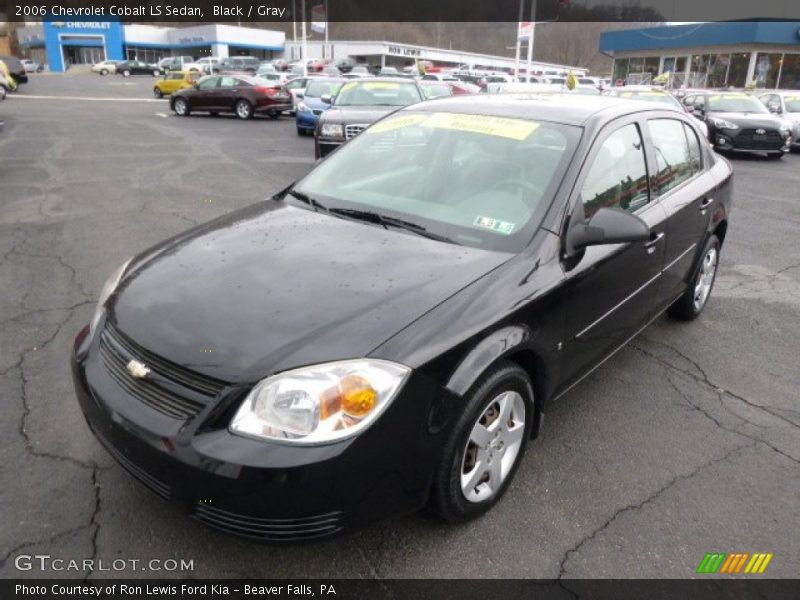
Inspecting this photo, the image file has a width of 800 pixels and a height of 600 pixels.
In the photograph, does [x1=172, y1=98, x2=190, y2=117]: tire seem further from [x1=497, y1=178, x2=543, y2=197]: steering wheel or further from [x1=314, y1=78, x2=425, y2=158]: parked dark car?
[x1=497, y1=178, x2=543, y2=197]: steering wheel

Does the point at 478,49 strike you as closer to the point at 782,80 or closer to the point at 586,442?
the point at 782,80

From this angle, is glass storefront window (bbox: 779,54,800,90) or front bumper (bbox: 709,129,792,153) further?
glass storefront window (bbox: 779,54,800,90)

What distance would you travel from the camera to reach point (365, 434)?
2.04 m

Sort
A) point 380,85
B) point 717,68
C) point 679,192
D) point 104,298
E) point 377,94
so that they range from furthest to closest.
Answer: point 717,68, point 380,85, point 377,94, point 679,192, point 104,298

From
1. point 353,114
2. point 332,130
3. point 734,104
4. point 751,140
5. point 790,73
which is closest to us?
point 332,130

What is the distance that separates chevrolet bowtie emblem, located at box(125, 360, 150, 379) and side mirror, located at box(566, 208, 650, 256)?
6.07ft

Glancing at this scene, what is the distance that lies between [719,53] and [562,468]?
39369 millimetres

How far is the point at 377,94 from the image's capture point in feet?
38.1

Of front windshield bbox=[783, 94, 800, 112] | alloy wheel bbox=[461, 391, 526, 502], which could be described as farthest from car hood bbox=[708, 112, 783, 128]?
alloy wheel bbox=[461, 391, 526, 502]

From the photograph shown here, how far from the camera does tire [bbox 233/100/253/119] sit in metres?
20.6

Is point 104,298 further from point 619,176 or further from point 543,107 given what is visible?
point 619,176

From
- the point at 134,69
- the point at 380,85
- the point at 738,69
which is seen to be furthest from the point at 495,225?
the point at 134,69

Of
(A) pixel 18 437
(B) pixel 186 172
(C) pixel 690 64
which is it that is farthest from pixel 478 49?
(A) pixel 18 437

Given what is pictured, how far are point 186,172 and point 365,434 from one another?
30.9 feet
